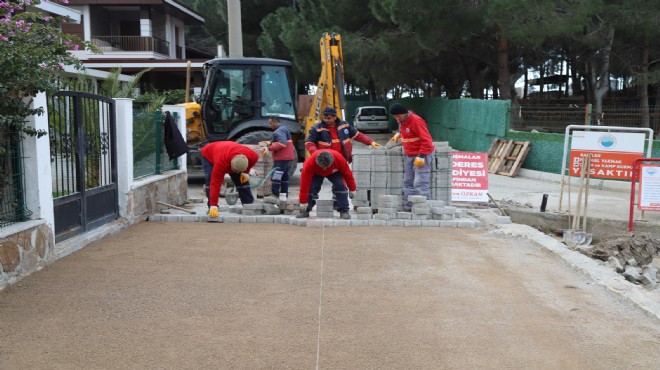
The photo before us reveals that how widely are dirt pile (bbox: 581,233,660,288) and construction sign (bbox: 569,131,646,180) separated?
210cm

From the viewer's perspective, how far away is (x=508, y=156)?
62.4ft

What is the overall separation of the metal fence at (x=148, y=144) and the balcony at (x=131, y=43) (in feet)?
78.6

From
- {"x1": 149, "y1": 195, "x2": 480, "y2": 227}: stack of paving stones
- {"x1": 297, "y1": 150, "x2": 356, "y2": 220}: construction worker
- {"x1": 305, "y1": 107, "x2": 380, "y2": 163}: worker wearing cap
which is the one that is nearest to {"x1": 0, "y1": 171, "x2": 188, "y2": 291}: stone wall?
{"x1": 149, "y1": 195, "x2": 480, "y2": 227}: stack of paving stones

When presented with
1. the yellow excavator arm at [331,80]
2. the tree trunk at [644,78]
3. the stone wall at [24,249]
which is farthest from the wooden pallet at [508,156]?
the stone wall at [24,249]

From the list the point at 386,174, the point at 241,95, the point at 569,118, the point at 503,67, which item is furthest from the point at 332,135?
the point at 503,67

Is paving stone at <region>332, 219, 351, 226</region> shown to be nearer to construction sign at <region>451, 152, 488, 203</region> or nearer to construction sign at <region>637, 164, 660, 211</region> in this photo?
construction sign at <region>451, 152, 488, 203</region>

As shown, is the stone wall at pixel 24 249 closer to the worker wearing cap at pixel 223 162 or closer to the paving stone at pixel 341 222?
the worker wearing cap at pixel 223 162

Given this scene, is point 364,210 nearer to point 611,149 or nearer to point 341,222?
point 341,222

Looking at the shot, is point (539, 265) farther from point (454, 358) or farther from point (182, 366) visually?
point (182, 366)

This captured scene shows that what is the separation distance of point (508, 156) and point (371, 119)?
1999 centimetres

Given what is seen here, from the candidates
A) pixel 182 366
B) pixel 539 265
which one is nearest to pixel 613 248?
pixel 539 265

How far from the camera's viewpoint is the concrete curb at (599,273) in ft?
19.0

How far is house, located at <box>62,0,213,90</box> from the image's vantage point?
30758 millimetres

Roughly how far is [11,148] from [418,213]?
5.70 meters
